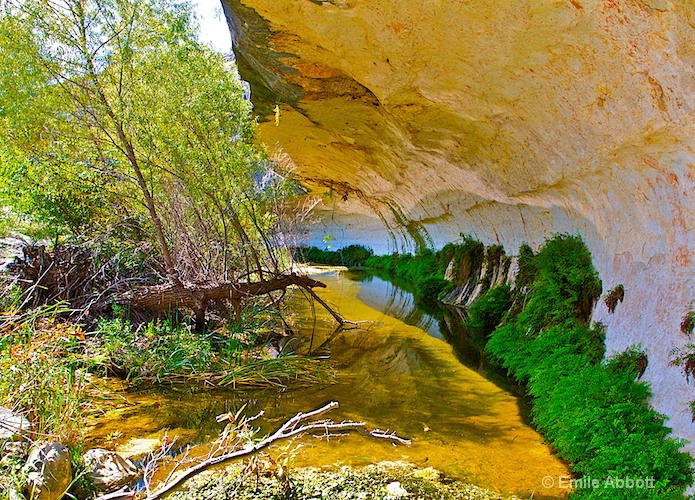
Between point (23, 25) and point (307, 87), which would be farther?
point (307, 87)

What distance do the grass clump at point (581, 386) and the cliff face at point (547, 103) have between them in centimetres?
22

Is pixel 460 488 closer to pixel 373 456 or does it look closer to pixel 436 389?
pixel 373 456

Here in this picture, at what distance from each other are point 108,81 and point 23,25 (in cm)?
113

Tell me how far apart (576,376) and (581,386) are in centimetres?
37

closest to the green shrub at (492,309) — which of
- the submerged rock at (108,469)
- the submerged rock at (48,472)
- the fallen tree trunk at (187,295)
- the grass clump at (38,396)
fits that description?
the fallen tree trunk at (187,295)

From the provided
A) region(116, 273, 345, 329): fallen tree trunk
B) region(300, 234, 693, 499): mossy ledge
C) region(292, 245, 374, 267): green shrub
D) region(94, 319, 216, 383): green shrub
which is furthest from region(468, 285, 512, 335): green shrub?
region(292, 245, 374, 267): green shrub

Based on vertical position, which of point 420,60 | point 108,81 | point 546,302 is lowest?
point 546,302

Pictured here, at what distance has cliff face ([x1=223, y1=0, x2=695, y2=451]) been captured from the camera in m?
3.93

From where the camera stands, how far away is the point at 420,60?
605 cm

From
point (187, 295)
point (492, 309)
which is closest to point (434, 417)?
point (187, 295)

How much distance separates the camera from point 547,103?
5.41 meters

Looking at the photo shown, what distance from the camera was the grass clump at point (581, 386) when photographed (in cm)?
350

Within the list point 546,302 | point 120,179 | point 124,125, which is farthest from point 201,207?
point 546,302

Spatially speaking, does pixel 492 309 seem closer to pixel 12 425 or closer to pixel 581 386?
pixel 581 386
